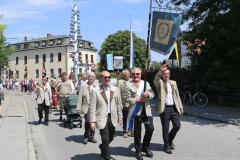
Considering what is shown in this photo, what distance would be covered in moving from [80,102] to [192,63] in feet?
40.0

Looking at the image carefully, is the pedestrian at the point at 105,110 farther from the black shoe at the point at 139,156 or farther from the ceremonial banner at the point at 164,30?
the ceremonial banner at the point at 164,30

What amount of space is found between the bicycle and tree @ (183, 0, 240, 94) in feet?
1.79

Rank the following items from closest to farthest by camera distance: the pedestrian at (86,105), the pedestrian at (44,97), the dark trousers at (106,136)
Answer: the dark trousers at (106,136), the pedestrian at (86,105), the pedestrian at (44,97)

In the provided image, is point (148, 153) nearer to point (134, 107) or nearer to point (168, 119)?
point (168, 119)

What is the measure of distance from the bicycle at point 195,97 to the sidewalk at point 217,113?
289 mm

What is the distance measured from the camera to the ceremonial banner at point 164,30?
1941 cm

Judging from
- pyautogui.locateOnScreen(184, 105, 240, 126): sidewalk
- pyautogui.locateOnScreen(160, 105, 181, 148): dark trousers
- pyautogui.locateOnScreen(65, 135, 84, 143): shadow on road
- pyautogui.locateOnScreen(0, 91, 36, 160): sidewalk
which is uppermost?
pyautogui.locateOnScreen(160, 105, 181, 148): dark trousers

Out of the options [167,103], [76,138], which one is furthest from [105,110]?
[76,138]

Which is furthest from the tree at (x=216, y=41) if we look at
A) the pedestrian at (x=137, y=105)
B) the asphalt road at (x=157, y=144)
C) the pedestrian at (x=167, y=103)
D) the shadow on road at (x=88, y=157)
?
the shadow on road at (x=88, y=157)

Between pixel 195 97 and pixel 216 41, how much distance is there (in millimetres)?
2747

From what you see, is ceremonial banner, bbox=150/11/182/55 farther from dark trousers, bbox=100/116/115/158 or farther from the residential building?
the residential building

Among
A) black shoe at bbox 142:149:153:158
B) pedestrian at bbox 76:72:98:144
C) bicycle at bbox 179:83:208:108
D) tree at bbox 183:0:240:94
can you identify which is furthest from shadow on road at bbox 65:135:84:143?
bicycle at bbox 179:83:208:108

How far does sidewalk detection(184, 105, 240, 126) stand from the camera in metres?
15.1

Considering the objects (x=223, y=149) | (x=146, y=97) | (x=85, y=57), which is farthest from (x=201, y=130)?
(x=85, y=57)
